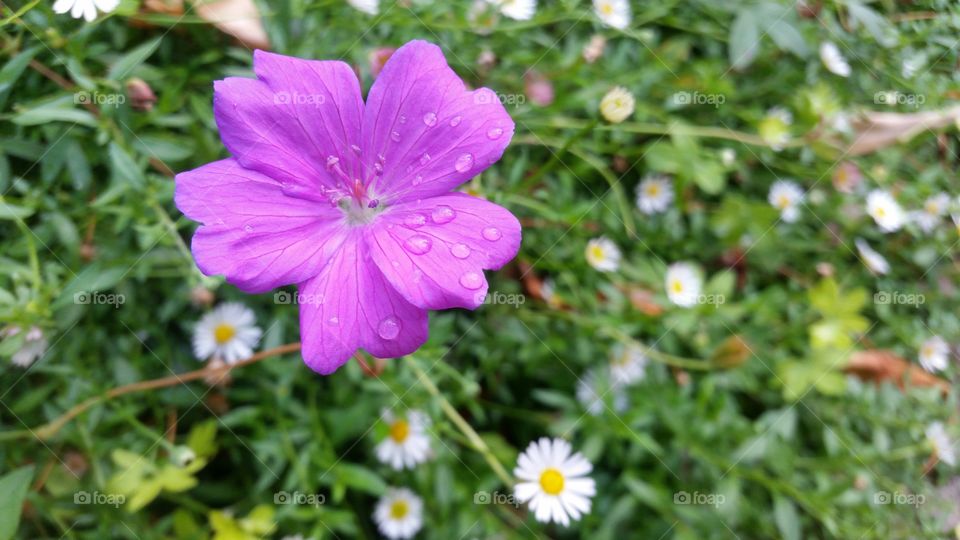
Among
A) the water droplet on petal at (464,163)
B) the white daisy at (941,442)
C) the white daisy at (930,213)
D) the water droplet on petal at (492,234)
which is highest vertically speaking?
the water droplet on petal at (464,163)

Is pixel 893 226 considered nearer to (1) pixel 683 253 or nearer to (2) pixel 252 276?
(1) pixel 683 253

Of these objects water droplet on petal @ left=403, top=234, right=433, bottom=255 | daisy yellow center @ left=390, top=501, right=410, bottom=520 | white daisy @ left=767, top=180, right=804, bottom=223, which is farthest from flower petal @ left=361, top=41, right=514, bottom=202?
white daisy @ left=767, top=180, right=804, bottom=223

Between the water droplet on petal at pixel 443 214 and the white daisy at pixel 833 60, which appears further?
Answer: the white daisy at pixel 833 60

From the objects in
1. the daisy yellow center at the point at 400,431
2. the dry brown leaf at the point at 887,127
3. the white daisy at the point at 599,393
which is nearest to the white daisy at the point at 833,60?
the dry brown leaf at the point at 887,127

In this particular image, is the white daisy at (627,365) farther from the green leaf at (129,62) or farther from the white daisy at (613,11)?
the green leaf at (129,62)

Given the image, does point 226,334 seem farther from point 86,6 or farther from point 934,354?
point 934,354

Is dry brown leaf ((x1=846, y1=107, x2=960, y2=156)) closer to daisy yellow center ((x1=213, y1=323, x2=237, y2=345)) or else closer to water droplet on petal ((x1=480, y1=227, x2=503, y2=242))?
water droplet on petal ((x1=480, y1=227, x2=503, y2=242))
